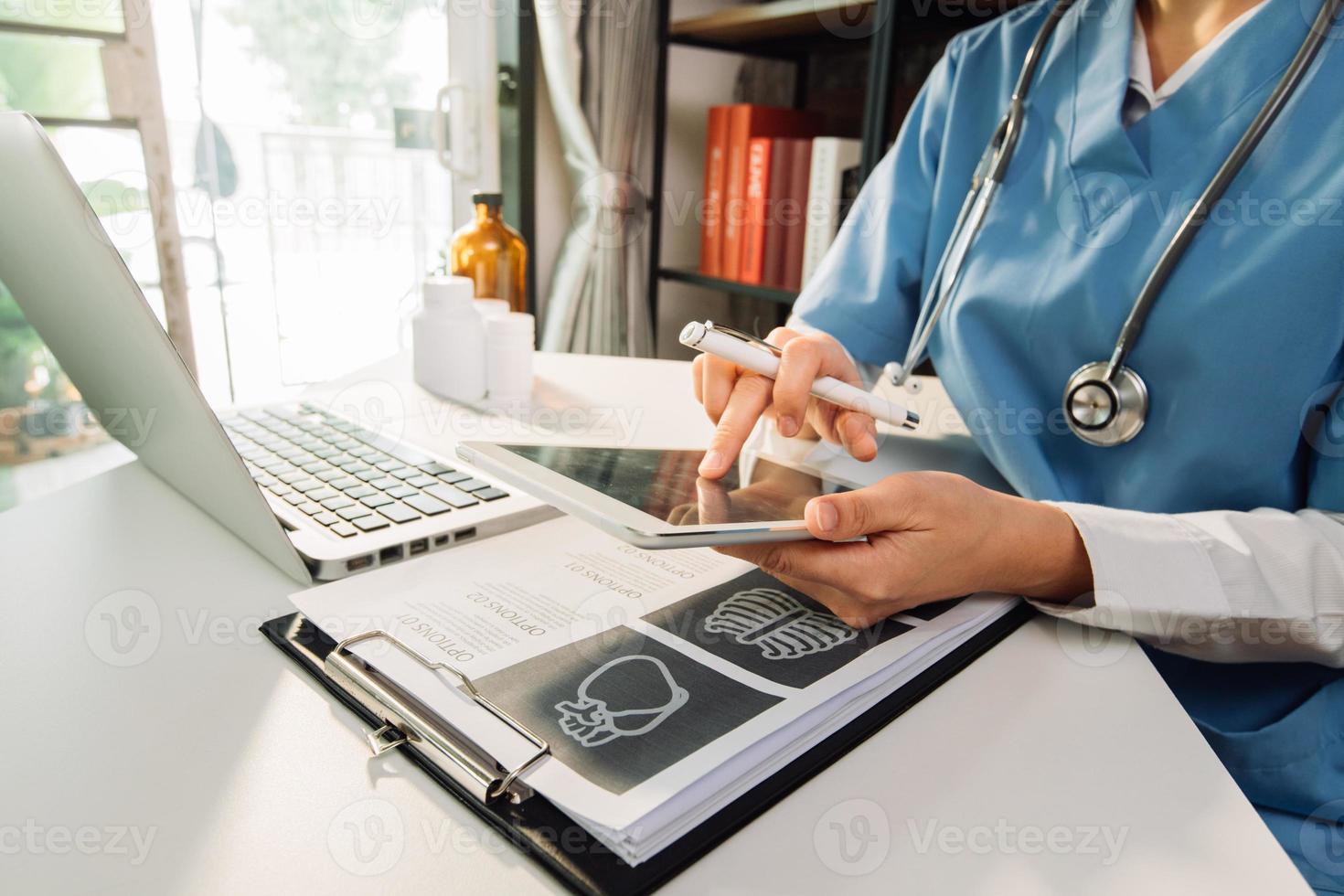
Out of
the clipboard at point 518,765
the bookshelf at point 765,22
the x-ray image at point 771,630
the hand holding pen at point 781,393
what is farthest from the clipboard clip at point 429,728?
the bookshelf at point 765,22

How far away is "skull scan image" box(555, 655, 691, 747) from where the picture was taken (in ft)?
1.26

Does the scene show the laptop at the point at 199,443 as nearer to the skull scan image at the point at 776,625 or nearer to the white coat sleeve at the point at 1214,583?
the skull scan image at the point at 776,625

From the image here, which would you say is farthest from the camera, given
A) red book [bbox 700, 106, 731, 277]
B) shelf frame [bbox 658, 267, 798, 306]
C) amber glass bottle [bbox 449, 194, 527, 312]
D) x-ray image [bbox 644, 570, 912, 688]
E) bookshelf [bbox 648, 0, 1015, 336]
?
red book [bbox 700, 106, 731, 277]

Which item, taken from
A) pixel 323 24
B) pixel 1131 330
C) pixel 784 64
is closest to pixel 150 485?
pixel 1131 330

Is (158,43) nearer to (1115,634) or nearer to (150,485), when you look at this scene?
(150,485)

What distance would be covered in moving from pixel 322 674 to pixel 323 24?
1758mm

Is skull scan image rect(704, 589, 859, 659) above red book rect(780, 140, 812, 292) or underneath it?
underneath

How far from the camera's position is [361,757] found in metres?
0.39

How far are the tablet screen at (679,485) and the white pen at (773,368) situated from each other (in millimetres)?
81

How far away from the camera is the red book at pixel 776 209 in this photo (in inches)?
70.1

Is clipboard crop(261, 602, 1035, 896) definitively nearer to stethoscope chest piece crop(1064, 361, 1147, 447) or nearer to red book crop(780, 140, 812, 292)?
stethoscope chest piece crop(1064, 361, 1147, 447)

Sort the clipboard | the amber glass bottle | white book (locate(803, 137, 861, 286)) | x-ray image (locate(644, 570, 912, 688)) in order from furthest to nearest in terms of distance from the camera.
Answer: white book (locate(803, 137, 861, 286)) → the amber glass bottle → x-ray image (locate(644, 570, 912, 688)) → the clipboard

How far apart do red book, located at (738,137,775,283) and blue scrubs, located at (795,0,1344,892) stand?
36.6 inches

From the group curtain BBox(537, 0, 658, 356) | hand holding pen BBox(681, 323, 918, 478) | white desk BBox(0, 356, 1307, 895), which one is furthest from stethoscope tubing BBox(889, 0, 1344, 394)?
curtain BBox(537, 0, 658, 356)
